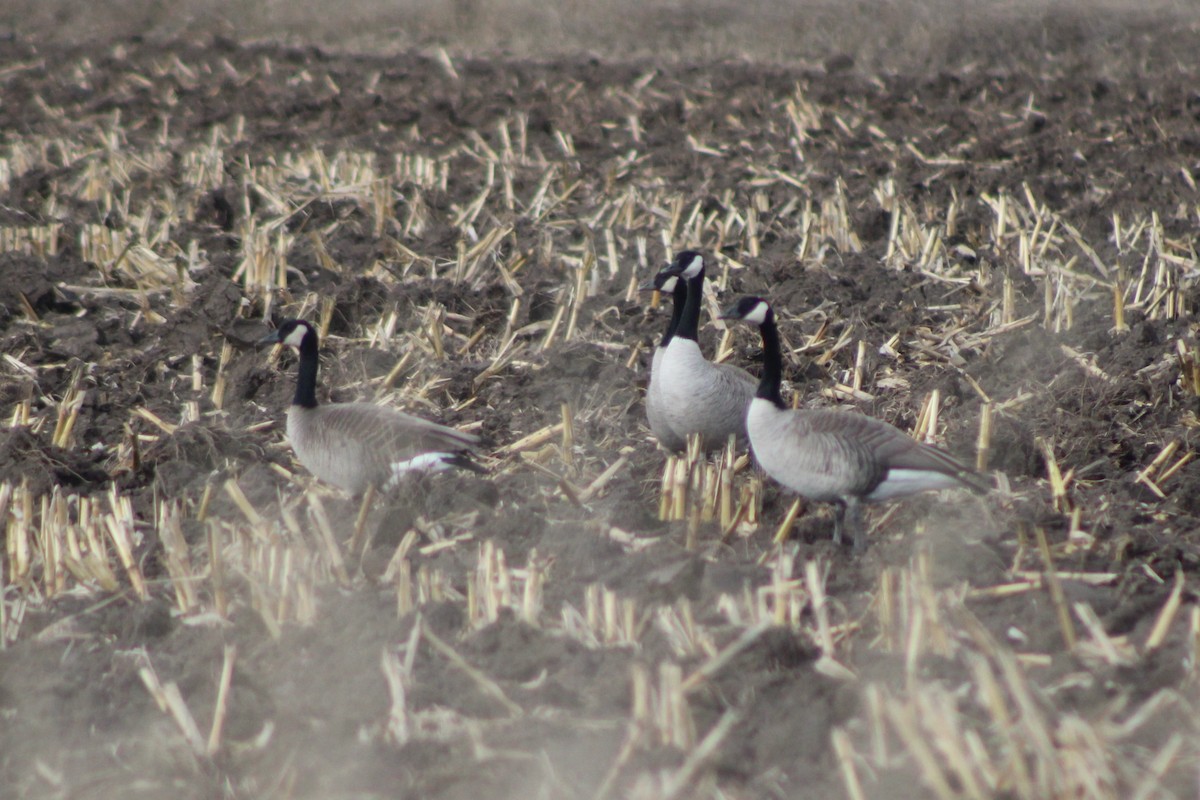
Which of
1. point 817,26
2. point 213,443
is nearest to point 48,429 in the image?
point 213,443

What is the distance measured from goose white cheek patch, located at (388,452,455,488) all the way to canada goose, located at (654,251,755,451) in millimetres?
1327

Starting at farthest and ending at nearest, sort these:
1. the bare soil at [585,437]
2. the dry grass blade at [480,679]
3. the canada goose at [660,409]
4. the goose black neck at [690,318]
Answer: the goose black neck at [690,318]
the canada goose at [660,409]
the dry grass blade at [480,679]
the bare soil at [585,437]

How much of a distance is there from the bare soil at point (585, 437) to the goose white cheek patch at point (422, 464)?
0.22 m

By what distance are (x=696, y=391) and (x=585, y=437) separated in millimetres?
870

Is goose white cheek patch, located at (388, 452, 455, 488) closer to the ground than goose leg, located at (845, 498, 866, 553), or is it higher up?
closer to the ground


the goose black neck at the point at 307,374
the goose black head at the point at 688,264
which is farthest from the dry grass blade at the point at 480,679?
the goose black head at the point at 688,264

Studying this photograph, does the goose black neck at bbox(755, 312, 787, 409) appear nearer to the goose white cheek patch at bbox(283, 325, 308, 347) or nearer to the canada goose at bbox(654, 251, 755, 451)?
the canada goose at bbox(654, 251, 755, 451)

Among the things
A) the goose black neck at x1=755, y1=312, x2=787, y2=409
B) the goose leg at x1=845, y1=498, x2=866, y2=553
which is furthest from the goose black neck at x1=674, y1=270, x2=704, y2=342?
the goose leg at x1=845, y1=498, x2=866, y2=553

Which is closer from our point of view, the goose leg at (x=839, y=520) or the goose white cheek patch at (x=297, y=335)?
the goose leg at (x=839, y=520)

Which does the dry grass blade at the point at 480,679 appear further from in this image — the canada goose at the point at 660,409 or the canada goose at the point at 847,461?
the canada goose at the point at 660,409

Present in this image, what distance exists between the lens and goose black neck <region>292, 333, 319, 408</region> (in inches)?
289

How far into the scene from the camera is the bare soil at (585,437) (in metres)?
4.50

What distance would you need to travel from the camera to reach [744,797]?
4199 millimetres

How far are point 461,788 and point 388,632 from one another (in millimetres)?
1072
